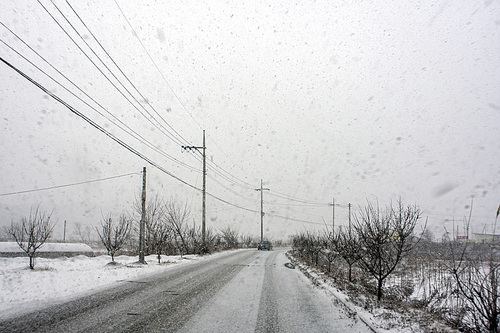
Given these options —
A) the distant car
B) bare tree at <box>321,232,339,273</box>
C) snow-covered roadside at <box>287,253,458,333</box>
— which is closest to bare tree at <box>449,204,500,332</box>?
snow-covered roadside at <box>287,253,458,333</box>

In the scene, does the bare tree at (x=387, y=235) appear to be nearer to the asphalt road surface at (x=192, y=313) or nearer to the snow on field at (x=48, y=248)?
the asphalt road surface at (x=192, y=313)

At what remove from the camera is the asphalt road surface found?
215 inches

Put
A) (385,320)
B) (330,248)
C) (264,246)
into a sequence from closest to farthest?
(385,320), (330,248), (264,246)

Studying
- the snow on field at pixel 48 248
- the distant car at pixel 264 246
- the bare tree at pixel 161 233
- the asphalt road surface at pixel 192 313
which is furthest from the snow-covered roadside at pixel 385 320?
the distant car at pixel 264 246

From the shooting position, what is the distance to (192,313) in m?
6.43

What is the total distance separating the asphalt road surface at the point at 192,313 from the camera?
5453mm

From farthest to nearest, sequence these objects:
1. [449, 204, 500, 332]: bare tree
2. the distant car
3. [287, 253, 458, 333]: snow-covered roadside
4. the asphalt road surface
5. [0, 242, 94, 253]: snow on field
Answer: the distant car
[0, 242, 94, 253]: snow on field
[287, 253, 458, 333]: snow-covered roadside
the asphalt road surface
[449, 204, 500, 332]: bare tree

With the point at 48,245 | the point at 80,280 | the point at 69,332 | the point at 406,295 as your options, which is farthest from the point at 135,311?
the point at 48,245

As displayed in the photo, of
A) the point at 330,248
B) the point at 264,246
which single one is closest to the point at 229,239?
the point at 264,246

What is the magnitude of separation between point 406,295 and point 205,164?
2348 centimetres

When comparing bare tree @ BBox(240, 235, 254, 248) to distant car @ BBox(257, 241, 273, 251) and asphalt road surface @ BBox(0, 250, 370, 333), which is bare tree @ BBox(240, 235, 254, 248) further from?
asphalt road surface @ BBox(0, 250, 370, 333)

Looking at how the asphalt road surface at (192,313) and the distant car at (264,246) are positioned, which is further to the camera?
the distant car at (264,246)

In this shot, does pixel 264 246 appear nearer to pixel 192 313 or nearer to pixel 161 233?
pixel 161 233

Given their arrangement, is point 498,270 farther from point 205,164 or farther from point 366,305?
point 205,164
